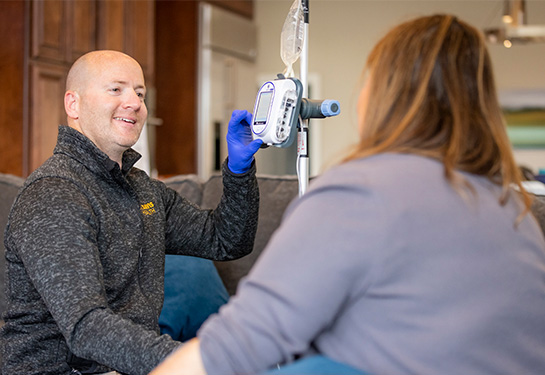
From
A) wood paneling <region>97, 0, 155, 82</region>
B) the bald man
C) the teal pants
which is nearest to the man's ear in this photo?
the bald man

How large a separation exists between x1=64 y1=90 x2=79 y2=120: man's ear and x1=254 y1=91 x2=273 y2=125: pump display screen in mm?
583

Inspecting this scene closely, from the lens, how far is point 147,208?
1.63 meters

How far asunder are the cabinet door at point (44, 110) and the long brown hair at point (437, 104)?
11.1 feet

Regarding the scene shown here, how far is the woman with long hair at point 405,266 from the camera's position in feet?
2.53

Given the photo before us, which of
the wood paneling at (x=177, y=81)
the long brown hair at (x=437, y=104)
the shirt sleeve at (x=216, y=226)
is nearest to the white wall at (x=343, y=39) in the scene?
the wood paneling at (x=177, y=81)

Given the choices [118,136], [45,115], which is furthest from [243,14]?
[118,136]

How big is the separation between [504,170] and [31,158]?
138 inches

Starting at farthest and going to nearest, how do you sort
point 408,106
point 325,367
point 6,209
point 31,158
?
point 31,158 < point 6,209 < point 408,106 < point 325,367

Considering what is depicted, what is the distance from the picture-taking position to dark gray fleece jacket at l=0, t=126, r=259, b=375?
1.16 meters

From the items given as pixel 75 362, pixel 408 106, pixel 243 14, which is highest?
pixel 243 14

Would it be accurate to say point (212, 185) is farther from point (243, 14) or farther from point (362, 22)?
point (362, 22)

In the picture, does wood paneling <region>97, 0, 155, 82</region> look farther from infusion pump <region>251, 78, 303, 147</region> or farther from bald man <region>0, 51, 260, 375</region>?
infusion pump <region>251, 78, 303, 147</region>

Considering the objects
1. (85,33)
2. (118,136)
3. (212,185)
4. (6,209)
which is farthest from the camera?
(85,33)

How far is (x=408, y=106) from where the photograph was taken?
88 centimetres
